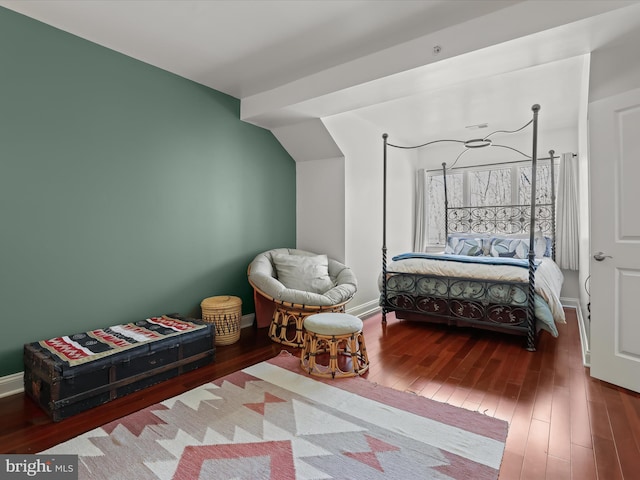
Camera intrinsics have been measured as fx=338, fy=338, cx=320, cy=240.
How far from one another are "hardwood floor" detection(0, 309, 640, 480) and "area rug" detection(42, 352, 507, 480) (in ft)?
0.46

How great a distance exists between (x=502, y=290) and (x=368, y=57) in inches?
101

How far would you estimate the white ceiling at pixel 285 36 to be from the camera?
7.49 ft

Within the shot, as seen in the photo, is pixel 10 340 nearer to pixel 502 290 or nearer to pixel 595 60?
pixel 502 290

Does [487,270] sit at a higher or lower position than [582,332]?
higher

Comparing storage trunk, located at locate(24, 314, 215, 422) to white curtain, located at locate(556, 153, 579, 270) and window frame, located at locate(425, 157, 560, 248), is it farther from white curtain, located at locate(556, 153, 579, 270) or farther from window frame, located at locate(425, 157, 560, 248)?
white curtain, located at locate(556, 153, 579, 270)

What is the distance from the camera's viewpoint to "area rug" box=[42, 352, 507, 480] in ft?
5.18

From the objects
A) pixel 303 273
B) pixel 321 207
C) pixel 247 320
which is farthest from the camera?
pixel 321 207

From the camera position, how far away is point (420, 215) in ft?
19.8

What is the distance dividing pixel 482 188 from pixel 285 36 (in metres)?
4.32

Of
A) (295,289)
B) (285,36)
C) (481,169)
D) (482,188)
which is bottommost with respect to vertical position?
(295,289)

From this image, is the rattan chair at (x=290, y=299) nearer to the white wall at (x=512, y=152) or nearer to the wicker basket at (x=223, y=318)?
the wicker basket at (x=223, y=318)

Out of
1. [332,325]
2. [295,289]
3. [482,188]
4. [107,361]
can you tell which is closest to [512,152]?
[482,188]

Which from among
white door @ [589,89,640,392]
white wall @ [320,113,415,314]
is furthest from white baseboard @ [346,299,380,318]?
white door @ [589,89,640,392]

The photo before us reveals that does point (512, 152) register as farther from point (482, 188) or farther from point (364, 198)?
point (364, 198)
